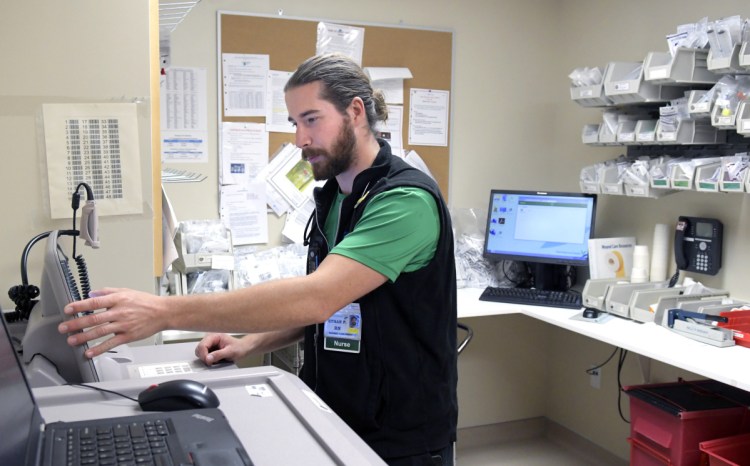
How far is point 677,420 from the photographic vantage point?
2.53 metres

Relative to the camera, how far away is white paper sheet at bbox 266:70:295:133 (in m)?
3.27

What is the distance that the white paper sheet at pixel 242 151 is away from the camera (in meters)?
3.22

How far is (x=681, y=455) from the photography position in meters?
2.51

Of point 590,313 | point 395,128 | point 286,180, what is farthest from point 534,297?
point 286,180

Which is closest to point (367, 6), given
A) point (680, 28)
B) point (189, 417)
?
point (680, 28)

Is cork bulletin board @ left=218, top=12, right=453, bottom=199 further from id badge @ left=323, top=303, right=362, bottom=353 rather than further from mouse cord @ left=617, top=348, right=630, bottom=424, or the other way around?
id badge @ left=323, top=303, right=362, bottom=353

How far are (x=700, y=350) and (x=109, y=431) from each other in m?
2.00

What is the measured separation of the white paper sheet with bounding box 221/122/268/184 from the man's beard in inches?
63.7

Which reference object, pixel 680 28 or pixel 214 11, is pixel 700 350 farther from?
pixel 214 11

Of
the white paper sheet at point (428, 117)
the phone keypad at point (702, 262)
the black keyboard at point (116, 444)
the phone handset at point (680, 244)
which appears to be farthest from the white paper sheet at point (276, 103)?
the black keyboard at point (116, 444)

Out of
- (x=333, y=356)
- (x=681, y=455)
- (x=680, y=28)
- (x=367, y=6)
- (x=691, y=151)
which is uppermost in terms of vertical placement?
(x=367, y=6)

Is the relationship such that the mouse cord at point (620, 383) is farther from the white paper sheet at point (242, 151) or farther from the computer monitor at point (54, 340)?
the computer monitor at point (54, 340)

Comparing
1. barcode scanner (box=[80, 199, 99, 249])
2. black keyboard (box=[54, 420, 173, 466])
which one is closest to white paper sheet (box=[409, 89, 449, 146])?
barcode scanner (box=[80, 199, 99, 249])

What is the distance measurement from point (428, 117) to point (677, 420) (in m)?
1.87
